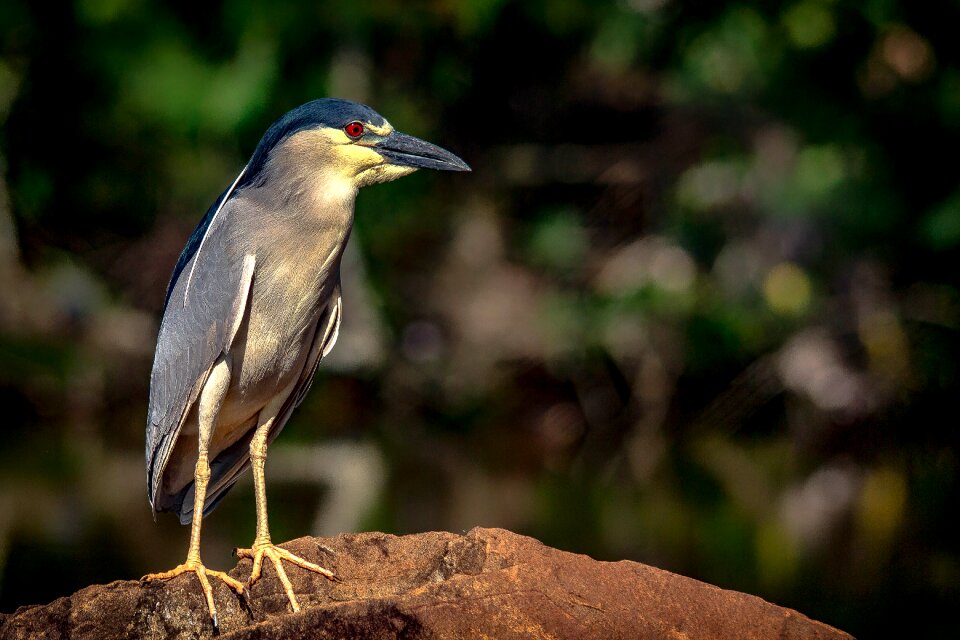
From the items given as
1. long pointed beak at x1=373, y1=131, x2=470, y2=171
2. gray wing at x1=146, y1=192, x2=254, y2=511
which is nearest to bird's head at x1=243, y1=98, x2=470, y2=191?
long pointed beak at x1=373, y1=131, x2=470, y2=171

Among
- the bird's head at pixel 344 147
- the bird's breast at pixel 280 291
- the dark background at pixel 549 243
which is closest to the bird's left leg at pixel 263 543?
the bird's breast at pixel 280 291

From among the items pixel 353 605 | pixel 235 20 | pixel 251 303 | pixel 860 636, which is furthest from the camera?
pixel 235 20

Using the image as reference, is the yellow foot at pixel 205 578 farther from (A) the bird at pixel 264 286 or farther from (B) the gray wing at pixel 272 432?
(B) the gray wing at pixel 272 432

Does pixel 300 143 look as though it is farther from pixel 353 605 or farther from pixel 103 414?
pixel 103 414

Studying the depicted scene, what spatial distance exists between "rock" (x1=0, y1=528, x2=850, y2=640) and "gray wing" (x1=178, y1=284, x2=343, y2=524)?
0.75 meters

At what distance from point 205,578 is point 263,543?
11.3 inches

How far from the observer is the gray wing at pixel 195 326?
163 inches

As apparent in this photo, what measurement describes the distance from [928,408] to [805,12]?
12.0 feet

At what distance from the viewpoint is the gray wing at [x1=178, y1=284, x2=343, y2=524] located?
14.5 feet

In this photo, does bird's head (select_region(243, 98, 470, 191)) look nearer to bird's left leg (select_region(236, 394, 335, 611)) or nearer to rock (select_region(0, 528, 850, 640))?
bird's left leg (select_region(236, 394, 335, 611))

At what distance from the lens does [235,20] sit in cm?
1264

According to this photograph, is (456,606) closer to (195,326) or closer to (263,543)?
(263,543)

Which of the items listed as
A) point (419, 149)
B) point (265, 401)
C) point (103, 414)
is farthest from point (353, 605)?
point (103, 414)

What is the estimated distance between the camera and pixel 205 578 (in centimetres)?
359
